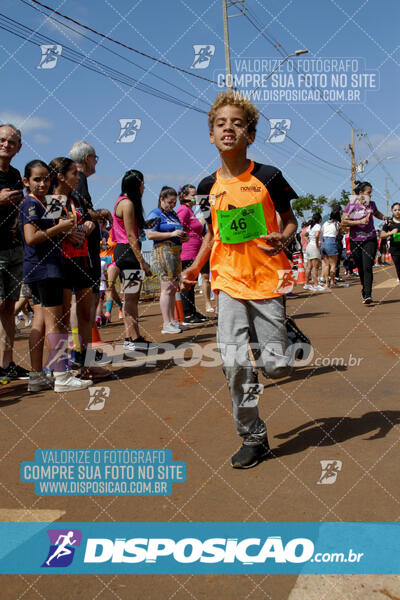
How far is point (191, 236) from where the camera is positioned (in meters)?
8.83

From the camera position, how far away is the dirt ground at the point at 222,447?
6.54 ft

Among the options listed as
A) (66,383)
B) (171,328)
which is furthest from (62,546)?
(171,328)

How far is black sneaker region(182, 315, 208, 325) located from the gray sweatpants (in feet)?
17.5

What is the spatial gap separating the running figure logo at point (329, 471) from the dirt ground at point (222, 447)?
0.10ft

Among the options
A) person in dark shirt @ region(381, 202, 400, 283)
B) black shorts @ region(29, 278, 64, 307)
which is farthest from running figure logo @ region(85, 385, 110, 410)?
person in dark shirt @ region(381, 202, 400, 283)

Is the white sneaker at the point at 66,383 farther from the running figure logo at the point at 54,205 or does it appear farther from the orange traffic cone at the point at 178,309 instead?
the orange traffic cone at the point at 178,309

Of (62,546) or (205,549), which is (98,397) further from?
(205,549)

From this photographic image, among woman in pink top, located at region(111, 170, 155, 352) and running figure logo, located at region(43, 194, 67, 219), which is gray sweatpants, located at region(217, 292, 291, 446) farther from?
woman in pink top, located at region(111, 170, 155, 352)

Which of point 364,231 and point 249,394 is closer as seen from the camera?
point 249,394

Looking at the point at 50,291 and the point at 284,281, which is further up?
the point at 284,281

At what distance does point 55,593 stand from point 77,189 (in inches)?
158

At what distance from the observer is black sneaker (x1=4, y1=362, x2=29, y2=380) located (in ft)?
17.0

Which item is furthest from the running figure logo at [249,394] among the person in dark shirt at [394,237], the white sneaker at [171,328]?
the person in dark shirt at [394,237]

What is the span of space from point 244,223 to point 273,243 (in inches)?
8.6
